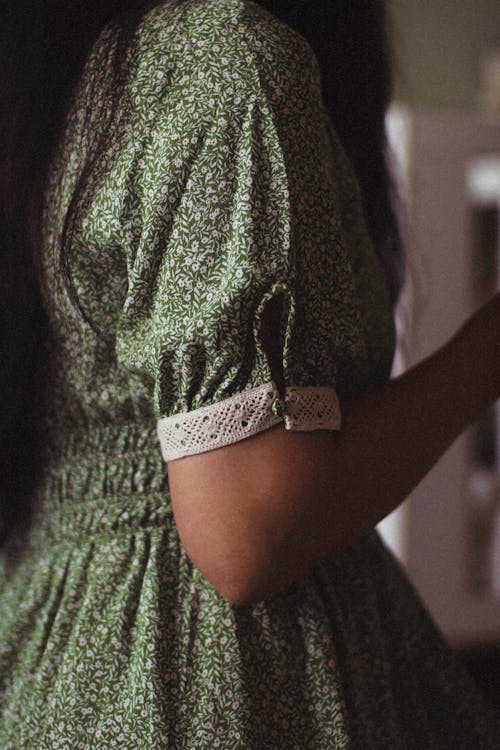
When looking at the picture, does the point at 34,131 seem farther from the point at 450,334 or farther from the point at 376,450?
the point at 450,334

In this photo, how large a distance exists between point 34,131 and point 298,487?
318 millimetres

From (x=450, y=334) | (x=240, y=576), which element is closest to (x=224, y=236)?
(x=240, y=576)

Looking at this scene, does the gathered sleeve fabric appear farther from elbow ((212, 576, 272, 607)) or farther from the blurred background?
the blurred background

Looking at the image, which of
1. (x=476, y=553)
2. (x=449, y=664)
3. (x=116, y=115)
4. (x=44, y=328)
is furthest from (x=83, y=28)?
(x=476, y=553)

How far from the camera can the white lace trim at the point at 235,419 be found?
17.7 inches

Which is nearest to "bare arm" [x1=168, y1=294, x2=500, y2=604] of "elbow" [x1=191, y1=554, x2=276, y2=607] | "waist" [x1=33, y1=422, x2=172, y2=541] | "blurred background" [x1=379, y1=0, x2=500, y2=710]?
"elbow" [x1=191, y1=554, x2=276, y2=607]

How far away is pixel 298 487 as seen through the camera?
0.46m

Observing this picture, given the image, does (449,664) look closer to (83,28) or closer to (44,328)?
(44,328)

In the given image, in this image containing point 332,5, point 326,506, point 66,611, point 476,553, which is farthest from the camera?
point 476,553

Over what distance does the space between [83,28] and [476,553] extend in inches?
67.6

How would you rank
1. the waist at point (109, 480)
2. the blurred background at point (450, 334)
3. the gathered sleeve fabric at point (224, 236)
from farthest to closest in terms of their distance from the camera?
1. the blurred background at point (450, 334)
2. the waist at point (109, 480)
3. the gathered sleeve fabric at point (224, 236)

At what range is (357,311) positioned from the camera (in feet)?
1.66

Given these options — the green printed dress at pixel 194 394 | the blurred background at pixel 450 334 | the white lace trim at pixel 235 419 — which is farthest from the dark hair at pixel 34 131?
the blurred background at pixel 450 334

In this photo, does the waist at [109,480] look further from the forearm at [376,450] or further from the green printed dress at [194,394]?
the forearm at [376,450]
